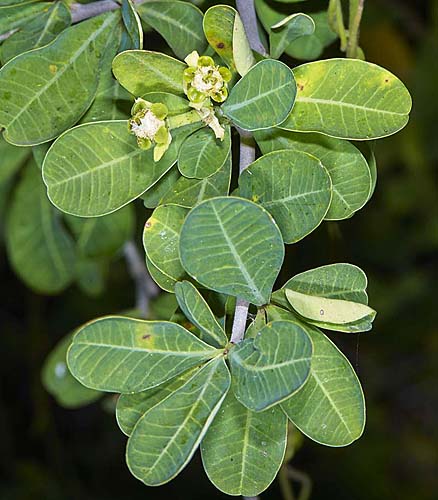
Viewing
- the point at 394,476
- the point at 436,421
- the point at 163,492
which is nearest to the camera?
the point at 163,492

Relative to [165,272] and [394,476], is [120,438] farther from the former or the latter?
[165,272]

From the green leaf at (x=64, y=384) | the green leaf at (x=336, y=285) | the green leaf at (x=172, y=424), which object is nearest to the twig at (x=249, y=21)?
the green leaf at (x=336, y=285)

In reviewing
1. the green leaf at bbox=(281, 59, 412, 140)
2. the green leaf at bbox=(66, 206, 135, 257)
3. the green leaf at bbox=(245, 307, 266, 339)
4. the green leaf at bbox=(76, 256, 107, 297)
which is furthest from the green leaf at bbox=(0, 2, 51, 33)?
the green leaf at bbox=(76, 256, 107, 297)

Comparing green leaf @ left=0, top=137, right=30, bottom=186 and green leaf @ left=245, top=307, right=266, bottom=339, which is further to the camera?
green leaf @ left=0, top=137, right=30, bottom=186

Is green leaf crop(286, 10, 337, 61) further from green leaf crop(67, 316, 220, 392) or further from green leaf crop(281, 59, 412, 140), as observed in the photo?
green leaf crop(67, 316, 220, 392)

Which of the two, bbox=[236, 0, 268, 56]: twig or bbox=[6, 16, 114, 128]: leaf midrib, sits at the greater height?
bbox=[6, 16, 114, 128]: leaf midrib

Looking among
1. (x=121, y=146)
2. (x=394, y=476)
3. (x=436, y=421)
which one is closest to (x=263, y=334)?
Answer: (x=121, y=146)

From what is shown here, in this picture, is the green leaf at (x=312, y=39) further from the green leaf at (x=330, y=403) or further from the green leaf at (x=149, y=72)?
the green leaf at (x=330, y=403)
